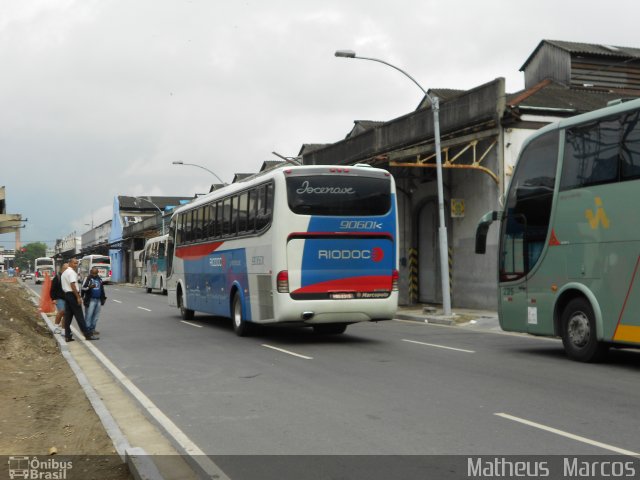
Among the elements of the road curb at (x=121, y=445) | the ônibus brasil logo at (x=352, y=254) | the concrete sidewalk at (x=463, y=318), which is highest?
the ônibus brasil logo at (x=352, y=254)

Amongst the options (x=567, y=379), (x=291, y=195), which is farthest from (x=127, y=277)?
(x=567, y=379)

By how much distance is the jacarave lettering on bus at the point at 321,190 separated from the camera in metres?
14.8

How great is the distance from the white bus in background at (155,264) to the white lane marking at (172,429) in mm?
31269

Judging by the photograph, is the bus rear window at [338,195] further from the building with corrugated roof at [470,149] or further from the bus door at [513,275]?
the building with corrugated roof at [470,149]

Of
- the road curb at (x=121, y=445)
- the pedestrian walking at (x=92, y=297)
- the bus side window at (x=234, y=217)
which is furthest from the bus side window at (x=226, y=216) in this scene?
the road curb at (x=121, y=445)

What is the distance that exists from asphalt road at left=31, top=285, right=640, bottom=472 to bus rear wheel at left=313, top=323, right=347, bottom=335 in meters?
1.18

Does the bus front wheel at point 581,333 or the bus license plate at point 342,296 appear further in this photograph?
the bus license plate at point 342,296

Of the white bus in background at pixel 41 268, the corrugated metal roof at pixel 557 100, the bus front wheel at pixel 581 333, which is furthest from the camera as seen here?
the white bus in background at pixel 41 268

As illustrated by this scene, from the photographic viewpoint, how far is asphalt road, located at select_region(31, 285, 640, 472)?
6551mm

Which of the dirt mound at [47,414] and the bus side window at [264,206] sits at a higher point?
the bus side window at [264,206]

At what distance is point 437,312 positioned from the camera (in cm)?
2377

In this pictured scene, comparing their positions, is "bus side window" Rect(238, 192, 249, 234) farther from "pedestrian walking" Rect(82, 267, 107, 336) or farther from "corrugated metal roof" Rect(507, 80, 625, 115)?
"corrugated metal roof" Rect(507, 80, 625, 115)

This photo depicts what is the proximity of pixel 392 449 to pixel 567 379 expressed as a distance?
186 inches

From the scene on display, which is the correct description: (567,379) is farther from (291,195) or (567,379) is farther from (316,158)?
(316,158)
